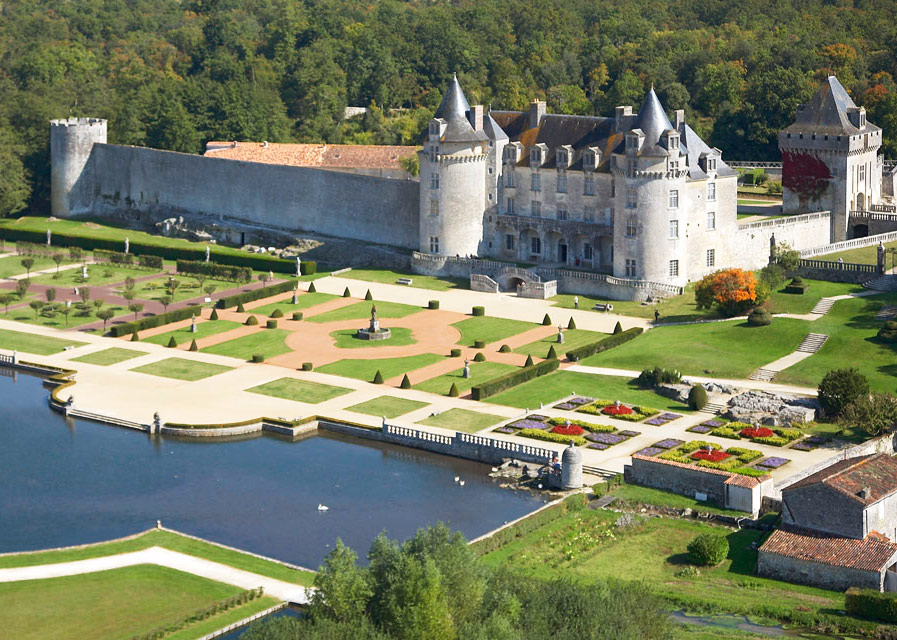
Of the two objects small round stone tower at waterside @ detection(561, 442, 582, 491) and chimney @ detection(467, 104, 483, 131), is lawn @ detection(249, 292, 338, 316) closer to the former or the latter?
chimney @ detection(467, 104, 483, 131)

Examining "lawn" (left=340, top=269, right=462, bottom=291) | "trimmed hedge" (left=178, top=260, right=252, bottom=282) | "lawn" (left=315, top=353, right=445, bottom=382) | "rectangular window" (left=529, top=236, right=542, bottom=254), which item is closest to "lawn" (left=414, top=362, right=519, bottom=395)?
"lawn" (left=315, top=353, right=445, bottom=382)

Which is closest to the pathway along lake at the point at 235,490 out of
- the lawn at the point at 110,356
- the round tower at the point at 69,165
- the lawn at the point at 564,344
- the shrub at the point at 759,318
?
the lawn at the point at 110,356

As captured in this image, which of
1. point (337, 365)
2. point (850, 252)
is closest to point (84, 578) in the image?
point (337, 365)

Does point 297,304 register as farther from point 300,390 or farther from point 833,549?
point 833,549

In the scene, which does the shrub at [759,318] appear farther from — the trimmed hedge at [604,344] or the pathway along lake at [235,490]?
the pathway along lake at [235,490]

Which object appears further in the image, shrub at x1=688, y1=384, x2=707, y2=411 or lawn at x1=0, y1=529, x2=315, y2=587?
shrub at x1=688, y1=384, x2=707, y2=411

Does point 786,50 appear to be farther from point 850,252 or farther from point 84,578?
point 84,578
